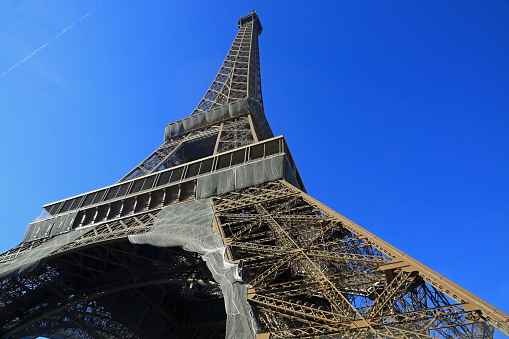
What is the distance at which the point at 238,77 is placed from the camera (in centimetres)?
3950

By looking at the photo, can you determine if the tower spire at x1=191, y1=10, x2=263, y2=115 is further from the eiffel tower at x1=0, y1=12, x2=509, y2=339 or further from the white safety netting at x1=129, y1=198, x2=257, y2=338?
the white safety netting at x1=129, y1=198, x2=257, y2=338

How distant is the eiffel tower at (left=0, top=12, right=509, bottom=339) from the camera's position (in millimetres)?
7988

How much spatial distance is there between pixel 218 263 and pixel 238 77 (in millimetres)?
31840

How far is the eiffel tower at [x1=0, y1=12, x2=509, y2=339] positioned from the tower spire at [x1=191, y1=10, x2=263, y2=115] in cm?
519

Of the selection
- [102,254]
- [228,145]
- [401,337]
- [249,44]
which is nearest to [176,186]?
[102,254]

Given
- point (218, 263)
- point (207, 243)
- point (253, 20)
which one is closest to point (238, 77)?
point (253, 20)

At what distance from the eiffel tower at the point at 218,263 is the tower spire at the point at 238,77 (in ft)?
17.0

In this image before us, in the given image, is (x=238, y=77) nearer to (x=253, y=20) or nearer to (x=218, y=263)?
(x=253, y=20)

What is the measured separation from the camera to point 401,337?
6641 mm

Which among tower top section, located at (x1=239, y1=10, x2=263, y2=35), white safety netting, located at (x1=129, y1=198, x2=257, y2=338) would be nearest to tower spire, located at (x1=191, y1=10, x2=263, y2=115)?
tower top section, located at (x1=239, y1=10, x2=263, y2=35)

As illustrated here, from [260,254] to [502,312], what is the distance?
6189 millimetres

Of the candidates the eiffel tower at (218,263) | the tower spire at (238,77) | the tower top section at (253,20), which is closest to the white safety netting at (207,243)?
the eiffel tower at (218,263)

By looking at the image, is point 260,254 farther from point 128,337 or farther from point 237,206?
point 128,337

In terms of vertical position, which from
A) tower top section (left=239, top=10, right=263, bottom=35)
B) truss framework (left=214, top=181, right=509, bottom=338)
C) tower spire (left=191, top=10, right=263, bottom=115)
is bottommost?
truss framework (left=214, top=181, right=509, bottom=338)
